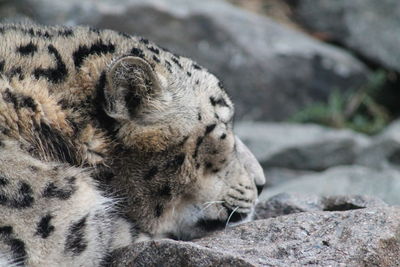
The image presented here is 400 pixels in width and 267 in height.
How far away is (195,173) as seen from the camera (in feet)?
12.1

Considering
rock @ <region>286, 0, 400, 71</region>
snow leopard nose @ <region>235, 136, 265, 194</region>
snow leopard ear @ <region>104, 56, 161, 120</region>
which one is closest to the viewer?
snow leopard ear @ <region>104, 56, 161, 120</region>

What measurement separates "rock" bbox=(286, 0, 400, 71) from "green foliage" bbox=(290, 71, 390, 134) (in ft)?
0.85

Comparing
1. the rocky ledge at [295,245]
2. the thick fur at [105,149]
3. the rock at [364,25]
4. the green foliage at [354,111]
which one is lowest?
the green foliage at [354,111]

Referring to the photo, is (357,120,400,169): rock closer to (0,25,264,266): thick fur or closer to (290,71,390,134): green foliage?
(290,71,390,134): green foliage

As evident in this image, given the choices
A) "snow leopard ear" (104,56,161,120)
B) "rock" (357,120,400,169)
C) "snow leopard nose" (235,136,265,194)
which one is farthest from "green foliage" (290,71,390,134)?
"snow leopard ear" (104,56,161,120)

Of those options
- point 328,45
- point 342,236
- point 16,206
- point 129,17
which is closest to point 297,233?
point 342,236

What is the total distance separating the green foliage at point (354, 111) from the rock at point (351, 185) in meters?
2.56

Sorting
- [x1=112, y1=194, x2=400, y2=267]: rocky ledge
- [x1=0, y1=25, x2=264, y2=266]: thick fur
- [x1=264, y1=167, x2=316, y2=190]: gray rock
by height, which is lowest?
[x1=264, y1=167, x2=316, y2=190]: gray rock

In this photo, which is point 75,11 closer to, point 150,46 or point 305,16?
point 305,16

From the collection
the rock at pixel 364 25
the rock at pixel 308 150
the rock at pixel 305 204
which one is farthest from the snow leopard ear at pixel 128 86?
the rock at pixel 364 25

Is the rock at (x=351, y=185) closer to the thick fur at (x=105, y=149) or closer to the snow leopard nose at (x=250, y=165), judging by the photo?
the snow leopard nose at (x=250, y=165)

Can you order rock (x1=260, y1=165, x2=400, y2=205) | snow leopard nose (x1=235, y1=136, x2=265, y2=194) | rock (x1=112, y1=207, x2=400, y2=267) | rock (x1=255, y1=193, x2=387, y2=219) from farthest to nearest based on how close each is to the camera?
rock (x1=260, y1=165, x2=400, y2=205) → rock (x1=255, y1=193, x2=387, y2=219) → snow leopard nose (x1=235, y1=136, x2=265, y2=194) → rock (x1=112, y1=207, x2=400, y2=267)

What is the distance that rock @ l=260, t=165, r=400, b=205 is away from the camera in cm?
531

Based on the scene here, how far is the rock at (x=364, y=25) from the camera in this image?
9.16 m
